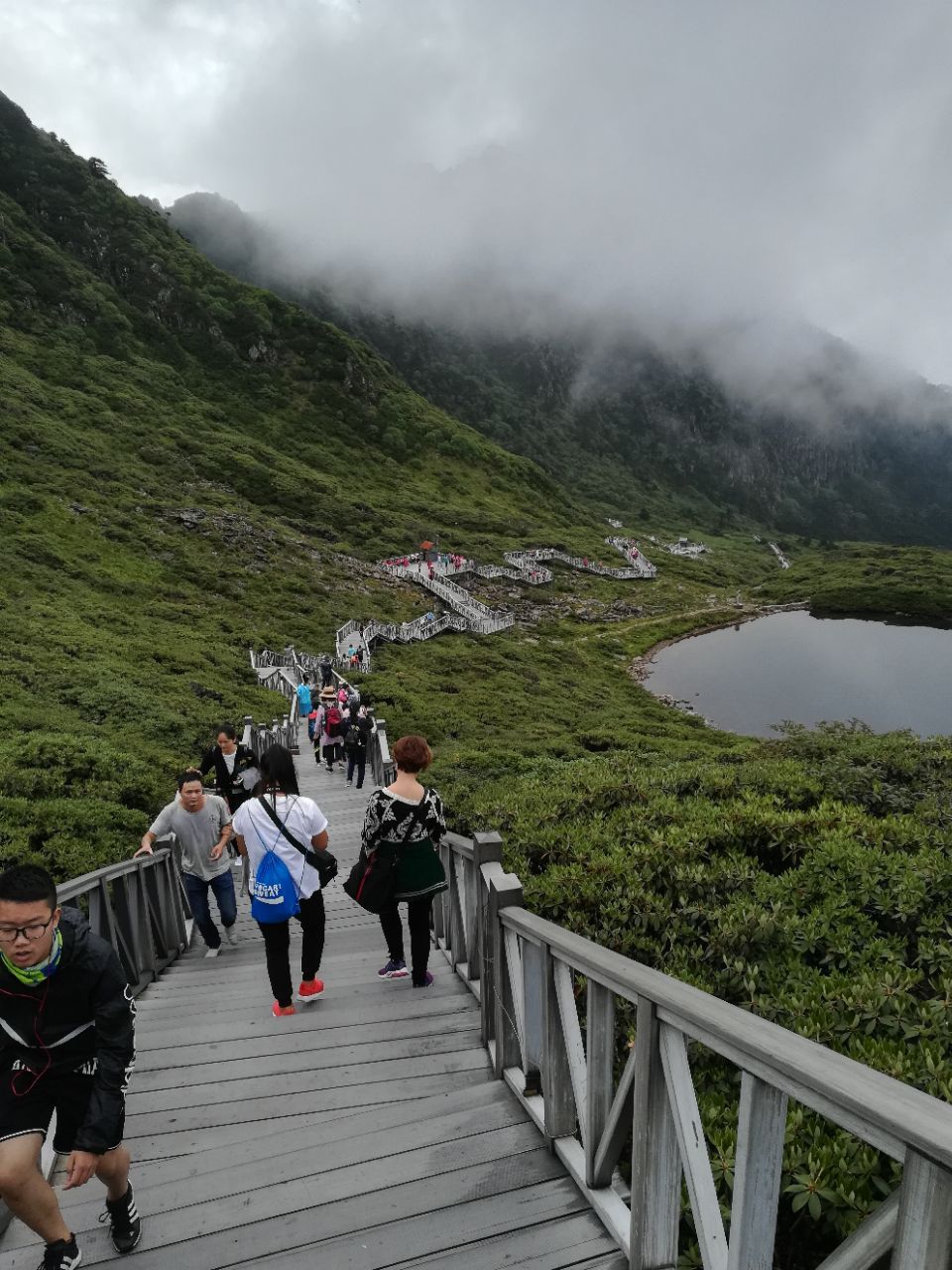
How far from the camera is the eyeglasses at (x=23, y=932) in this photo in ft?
8.39

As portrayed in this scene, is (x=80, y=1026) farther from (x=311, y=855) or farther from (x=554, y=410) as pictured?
(x=554, y=410)

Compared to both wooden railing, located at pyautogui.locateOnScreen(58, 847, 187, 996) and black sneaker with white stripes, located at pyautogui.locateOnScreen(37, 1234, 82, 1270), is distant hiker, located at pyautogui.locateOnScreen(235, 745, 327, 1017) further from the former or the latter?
black sneaker with white stripes, located at pyautogui.locateOnScreen(37, 1234, 82, 1270)

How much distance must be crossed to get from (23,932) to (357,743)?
1080 centimetres

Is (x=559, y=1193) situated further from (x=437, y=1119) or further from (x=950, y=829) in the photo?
(x=950, y=829)

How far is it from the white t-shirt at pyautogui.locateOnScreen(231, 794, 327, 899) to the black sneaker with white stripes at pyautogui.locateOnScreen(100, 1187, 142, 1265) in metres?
2.05

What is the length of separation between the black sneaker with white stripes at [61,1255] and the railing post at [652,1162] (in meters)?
2.22

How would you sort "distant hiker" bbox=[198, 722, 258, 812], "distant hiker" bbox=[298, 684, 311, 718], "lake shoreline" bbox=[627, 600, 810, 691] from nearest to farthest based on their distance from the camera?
"distant hiker" bbox=[198, 722, 258, 812]
"distant hiker" bbox=[298, 684, 311, 718]
"lake shoreline" bbox=[627, 600, 810, 691]

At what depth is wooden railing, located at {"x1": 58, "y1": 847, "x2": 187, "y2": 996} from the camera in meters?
4.99

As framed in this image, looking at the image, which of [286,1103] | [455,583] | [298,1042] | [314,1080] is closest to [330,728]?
[298,1042]

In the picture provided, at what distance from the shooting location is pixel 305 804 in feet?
15.8

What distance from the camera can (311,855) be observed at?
4.78 m

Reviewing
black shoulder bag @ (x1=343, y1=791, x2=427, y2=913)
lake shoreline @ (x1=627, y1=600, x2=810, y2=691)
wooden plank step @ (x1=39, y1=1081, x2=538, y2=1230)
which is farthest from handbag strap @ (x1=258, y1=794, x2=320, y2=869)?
lake shoreline @ (x1=627, y1=600, x2=810, y2=691)

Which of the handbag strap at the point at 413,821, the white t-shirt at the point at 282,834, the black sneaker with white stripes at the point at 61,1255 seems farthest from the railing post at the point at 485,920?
the black sneaker with white stripes at the point at 61,1255

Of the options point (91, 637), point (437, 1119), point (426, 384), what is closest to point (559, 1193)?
point (437, 1119)
